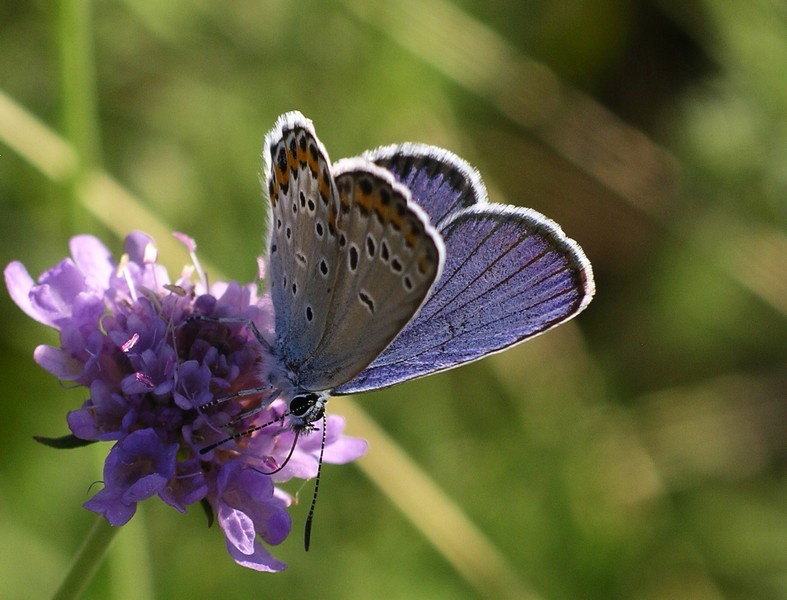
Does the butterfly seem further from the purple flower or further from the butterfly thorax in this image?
the purple flower

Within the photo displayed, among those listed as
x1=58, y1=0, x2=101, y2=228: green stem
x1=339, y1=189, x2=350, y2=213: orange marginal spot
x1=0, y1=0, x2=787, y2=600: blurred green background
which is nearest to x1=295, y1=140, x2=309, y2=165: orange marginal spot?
x1=339, y1=189, x2=350, y2=213: orange marginal spot

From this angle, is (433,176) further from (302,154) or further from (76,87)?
(76,87)

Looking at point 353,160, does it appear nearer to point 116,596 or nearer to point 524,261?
point 524,261

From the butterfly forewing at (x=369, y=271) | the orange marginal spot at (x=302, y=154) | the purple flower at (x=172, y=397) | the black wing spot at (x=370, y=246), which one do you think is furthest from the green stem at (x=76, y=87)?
the black wing spot at (x=370, y=246)

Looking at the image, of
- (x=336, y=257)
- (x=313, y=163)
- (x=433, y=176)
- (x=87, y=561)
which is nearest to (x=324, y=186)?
(x=313, y=163)

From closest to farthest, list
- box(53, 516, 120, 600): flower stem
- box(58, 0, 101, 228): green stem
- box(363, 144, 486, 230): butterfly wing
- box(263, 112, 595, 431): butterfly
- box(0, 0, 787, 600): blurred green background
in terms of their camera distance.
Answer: box(53, 516, 120, 600): flower stem → box(263, 112, 595, 431): butterfly → box(363, 144, 486, 230): butterfly wing → box(58, 0, 101, 228): green stem → box(0, 0, 787, 600): blurred green background
